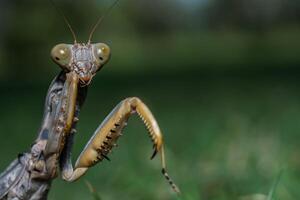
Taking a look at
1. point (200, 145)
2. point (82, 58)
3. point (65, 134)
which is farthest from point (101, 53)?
point (200, 145)

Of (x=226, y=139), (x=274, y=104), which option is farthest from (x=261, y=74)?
(x=226, y=139)

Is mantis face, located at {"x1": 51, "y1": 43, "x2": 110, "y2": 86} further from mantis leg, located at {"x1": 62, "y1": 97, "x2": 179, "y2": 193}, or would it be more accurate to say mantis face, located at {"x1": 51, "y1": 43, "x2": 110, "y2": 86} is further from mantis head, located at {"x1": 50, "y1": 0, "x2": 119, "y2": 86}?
mantis leg, located at {"x1": 62, "y1": 97, "x2": 179, "y2": 193}

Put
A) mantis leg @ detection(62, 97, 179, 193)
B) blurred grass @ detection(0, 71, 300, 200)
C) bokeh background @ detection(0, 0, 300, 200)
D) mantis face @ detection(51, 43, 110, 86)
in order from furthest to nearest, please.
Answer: bokeh background @ detection(0, 0, 300, 200)
blurred grass @ detection(0, 71, 300, 200)
mantis face @ detection(51, 43, 110, 86)
mantis leg @ detection(62, 97, 179, 193)

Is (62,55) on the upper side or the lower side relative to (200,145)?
lower

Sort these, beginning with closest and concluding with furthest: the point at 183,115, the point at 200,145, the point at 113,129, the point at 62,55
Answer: the point at 113,129 < the point at 62,55 < the point at 200,145 < the point at 183,115

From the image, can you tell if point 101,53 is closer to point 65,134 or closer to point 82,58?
point 82,58

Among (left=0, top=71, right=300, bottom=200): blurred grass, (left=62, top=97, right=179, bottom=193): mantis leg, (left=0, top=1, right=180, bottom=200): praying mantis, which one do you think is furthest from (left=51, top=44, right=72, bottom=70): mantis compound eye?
(left=0, top=71, right=300, bottom=200): blurred grass
